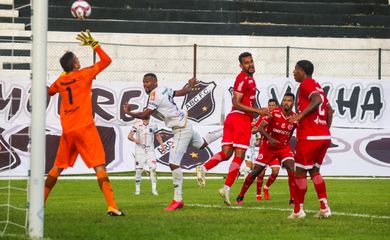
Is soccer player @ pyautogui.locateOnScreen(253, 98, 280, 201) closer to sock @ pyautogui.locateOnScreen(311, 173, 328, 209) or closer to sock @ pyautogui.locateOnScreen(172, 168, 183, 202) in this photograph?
sock @ pyautogui.locateOnScreen(172, 168, 183, 202)

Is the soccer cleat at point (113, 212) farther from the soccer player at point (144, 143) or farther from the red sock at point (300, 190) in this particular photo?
the soccer player at point (144, 143)

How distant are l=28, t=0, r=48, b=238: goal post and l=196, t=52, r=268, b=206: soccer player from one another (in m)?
5.36

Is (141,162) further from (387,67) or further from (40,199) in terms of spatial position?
(387,67)

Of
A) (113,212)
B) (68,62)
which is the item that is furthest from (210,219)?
(68,62)

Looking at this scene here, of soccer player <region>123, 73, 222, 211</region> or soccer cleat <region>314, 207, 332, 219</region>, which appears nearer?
soccer cleat <region>314, 207, 332, 219</region>

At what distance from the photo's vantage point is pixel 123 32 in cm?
3456

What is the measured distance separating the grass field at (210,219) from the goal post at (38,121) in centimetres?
37

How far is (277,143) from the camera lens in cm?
1695

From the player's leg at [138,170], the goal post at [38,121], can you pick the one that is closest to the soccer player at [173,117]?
the goal post at [38,121]

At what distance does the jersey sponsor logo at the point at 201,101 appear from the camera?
30547mm

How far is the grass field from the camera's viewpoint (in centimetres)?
1142

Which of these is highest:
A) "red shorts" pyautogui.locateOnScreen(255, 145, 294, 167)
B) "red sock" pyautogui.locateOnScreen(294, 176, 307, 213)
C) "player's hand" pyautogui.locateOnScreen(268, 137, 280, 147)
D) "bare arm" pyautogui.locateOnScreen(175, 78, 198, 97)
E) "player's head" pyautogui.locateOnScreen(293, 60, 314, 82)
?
"player's head" pyautogui.locateOnScreen(293, 60, 314, 82)

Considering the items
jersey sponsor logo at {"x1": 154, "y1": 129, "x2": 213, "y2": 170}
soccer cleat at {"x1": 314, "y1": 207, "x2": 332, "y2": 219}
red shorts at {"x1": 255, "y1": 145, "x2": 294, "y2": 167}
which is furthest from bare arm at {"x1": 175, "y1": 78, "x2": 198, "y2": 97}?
jersey sponsor logo at {"x1": 154, "y1": 129, "x2": 213, "y2": 170}

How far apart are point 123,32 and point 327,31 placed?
778cm
